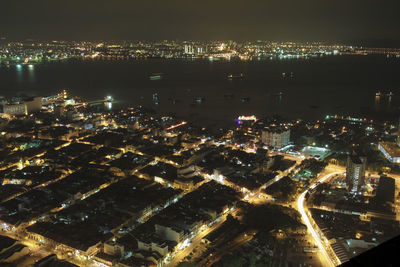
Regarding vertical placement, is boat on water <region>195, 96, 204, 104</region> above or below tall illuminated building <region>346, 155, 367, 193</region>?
above

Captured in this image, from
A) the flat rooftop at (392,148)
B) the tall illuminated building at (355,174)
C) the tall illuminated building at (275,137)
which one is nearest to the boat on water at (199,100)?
the tall illuminated building at (275,137)

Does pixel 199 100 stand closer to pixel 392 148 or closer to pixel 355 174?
pixel 392 148

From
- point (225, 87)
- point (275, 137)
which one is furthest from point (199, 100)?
point (275, 137)

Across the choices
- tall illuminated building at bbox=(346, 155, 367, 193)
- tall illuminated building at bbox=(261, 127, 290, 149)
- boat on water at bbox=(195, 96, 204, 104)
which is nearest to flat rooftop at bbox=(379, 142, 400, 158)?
tall illuminated building at bbox=(346, 155, 367, 193)

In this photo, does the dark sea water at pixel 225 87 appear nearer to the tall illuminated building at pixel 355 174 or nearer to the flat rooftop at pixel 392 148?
the flat rooftop at pixel 392 148

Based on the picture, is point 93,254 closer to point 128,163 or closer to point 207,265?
point 207,265

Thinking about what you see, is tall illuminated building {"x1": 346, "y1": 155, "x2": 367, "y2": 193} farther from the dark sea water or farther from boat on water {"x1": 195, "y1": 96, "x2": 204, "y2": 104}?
boat on water {"x1": 195, "y1": 96, "x2": 204, "y2": 104}

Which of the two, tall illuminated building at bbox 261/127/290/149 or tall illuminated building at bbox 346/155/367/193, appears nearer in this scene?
tall illuminated building at bbox 346/155/367/193
